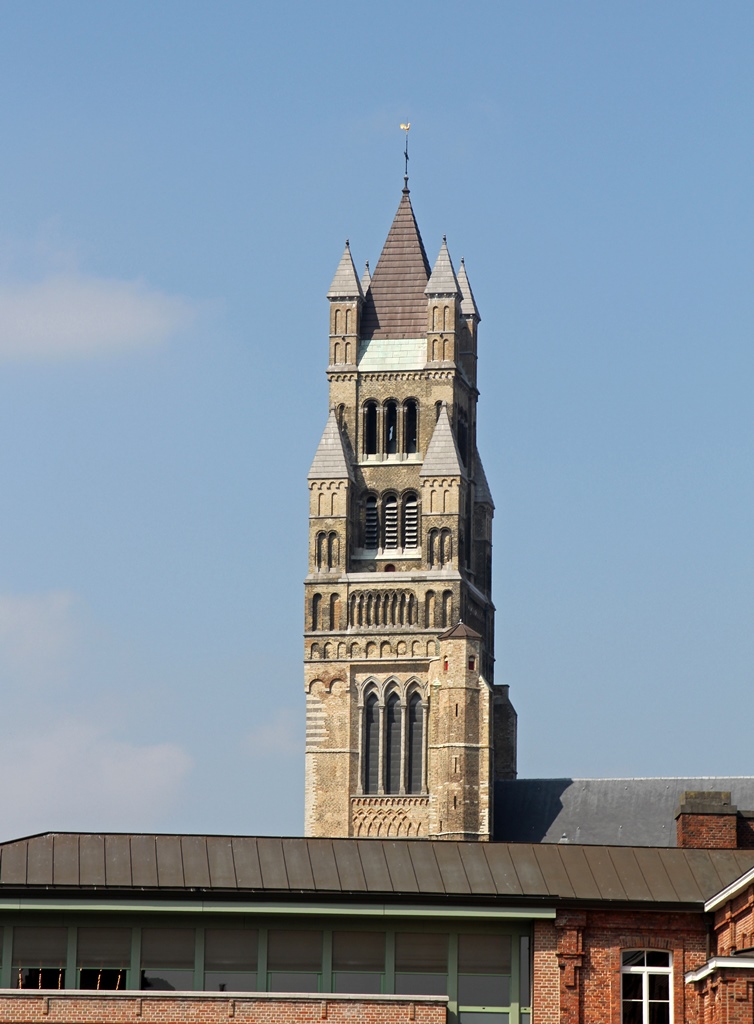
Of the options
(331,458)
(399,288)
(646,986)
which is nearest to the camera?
(646,986)

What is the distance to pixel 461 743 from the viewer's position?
90625 mm

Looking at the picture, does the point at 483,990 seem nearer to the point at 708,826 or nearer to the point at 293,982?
the point at 293,982

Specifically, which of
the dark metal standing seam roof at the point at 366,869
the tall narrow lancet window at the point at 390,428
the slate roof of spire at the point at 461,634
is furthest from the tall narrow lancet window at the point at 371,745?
the dark metal standing seam roof at the point at 366,869

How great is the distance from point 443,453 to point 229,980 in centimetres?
6630

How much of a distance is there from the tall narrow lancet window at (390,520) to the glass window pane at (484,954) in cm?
6470

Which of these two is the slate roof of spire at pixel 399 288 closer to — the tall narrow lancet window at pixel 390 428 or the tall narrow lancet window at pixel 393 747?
the tall narrow lancet window at pixel 390 428

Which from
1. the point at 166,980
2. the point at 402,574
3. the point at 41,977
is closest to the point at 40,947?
the point at 41,977

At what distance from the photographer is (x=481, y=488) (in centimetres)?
10231

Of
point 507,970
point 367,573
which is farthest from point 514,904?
point 367,573

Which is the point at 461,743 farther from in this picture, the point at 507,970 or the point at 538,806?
the point at 507,970

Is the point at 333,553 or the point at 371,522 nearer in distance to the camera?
the point at 333,553

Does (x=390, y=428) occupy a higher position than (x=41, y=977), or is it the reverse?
(x=390, y=428)

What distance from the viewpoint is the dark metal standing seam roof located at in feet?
107

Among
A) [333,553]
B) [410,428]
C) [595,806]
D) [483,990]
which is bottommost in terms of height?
[483,990]
